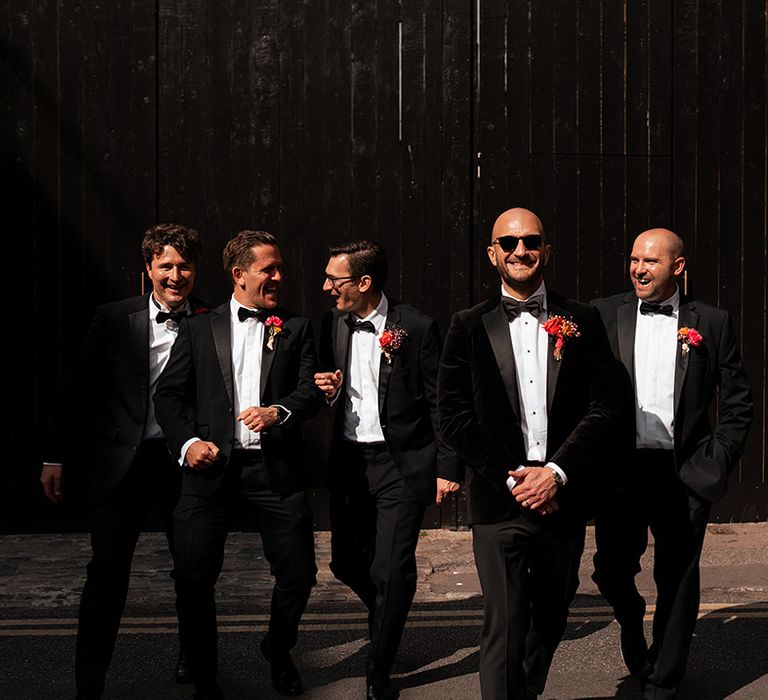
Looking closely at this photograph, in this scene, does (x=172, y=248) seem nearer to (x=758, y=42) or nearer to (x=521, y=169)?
(x=521, y=169)

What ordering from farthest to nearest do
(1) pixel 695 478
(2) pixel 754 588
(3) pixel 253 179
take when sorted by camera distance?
(3) pixel 253 179
(2) pixel 754 588
(1) pixel 695 478

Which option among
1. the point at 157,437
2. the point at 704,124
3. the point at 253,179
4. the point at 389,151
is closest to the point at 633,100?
the point at 704,124

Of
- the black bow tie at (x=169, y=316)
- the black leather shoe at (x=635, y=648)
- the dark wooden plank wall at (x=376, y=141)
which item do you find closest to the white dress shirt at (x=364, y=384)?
the black bow tie at (x=169, y=316)

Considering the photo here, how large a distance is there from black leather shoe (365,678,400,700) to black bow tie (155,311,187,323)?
1.85m

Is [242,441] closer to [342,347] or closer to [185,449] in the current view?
[185,449]

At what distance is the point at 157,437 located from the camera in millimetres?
6090

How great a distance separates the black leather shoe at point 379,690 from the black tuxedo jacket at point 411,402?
0.84 meters

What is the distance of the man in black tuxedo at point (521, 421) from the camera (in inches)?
208

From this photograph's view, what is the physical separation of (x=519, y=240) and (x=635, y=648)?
2.15 metres

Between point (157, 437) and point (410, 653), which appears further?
point (410, 653)

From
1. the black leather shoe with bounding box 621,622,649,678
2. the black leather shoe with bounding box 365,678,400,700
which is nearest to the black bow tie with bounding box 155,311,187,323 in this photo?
the black leather shoe with bounding box 365,678,400,700

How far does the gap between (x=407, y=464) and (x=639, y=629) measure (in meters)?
1.32

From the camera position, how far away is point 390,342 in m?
6.31

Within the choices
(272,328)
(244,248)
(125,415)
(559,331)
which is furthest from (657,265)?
(125,415)
